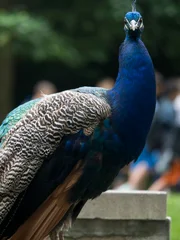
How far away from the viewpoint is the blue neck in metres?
5.32

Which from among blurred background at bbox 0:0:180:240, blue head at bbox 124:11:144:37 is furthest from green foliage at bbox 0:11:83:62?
blue head at bbox 124:11:144:37

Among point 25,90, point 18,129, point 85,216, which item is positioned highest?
point 25,90

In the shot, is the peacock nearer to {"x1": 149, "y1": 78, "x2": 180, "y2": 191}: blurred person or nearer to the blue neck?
the blue neck

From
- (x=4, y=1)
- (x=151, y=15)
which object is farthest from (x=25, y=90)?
(x=151, y=15)

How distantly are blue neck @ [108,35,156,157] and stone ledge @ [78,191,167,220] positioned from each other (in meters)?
0.55

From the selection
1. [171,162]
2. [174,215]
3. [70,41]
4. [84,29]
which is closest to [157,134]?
[171,162]

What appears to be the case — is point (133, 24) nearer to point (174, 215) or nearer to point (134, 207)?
point (134, 207)

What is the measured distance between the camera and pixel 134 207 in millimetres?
5875

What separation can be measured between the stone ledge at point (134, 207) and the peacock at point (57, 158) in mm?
585

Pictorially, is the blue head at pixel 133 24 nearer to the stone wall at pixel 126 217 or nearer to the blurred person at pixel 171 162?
the stone wall at pixel 126 217

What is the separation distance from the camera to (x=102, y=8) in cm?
1493

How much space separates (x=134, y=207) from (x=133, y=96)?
848mm

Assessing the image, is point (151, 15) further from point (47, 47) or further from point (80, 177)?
point (80, 177)

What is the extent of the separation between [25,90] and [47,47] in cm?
325
